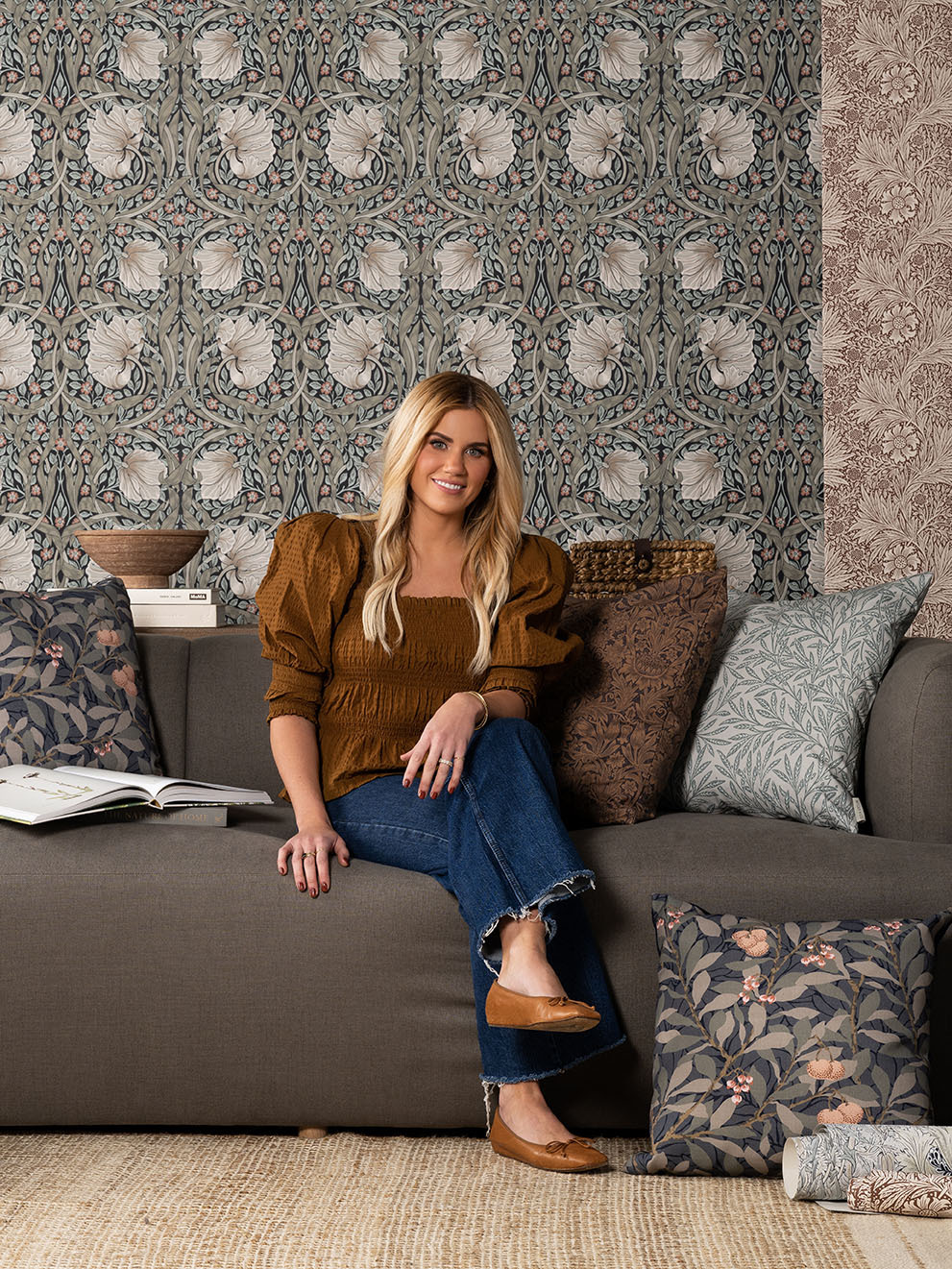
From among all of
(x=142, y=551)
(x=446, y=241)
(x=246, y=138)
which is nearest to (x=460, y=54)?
(x=446, y=241)

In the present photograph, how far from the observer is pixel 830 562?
136 inches

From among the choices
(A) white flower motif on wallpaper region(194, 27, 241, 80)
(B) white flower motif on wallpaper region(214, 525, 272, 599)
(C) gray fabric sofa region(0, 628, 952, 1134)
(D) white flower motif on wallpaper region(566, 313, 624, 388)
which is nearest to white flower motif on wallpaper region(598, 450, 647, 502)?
(D) white flower motif on wallpaper region(566, 313, 624, 388)

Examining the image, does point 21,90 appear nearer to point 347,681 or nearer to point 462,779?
point 347,681

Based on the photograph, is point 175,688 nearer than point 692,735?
No

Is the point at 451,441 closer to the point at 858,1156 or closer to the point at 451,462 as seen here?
the point at 451,462

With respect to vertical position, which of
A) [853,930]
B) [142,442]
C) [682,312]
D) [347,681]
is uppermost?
[682,312]

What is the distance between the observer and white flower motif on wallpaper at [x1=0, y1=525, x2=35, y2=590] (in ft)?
11.4

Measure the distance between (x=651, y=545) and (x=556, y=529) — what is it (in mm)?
370

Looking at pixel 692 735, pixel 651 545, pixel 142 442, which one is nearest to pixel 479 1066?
pixel 692 735

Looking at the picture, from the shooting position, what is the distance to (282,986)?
1.88m

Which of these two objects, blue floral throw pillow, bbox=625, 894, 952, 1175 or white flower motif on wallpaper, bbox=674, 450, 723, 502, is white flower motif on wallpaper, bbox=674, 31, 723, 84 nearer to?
white flower motif on wallpaper, bbox=674, 450, 723, 502

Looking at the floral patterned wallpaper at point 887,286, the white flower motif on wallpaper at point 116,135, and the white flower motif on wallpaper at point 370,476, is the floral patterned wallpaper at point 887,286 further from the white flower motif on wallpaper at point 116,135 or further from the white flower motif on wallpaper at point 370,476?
the white flower motif on wallpaper at point 116,135

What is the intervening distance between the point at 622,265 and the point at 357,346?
713mm

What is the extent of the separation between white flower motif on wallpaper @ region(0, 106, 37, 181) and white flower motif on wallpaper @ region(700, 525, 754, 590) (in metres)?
2.01
